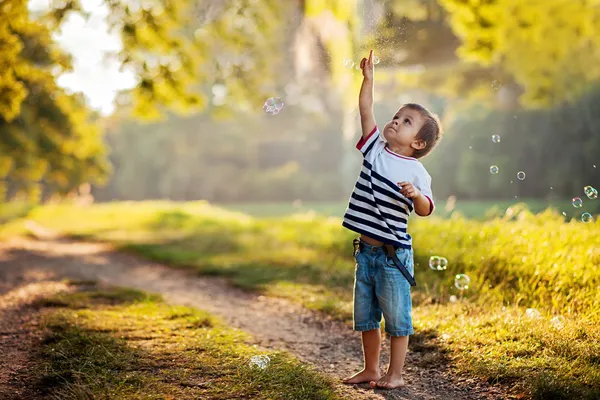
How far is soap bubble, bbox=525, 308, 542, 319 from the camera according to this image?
4175mm

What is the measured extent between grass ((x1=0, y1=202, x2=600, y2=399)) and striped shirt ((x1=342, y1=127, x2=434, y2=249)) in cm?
105

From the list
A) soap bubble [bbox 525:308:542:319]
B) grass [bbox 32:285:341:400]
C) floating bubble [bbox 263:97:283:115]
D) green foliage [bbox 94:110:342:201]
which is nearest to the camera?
grass [bbox 32:285:341:400]

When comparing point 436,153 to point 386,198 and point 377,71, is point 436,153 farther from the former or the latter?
point 386,198

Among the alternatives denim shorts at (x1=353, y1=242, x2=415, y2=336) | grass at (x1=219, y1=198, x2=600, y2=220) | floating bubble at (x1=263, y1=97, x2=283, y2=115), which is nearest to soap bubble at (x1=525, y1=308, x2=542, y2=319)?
denim shorts at (x1=353, y1=242, x2=415, y2=336)

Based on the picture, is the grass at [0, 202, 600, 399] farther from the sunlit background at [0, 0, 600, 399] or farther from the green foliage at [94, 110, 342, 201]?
A: the green foliage at [94, 110, 342, 201]

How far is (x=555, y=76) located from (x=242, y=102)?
24.5 ft

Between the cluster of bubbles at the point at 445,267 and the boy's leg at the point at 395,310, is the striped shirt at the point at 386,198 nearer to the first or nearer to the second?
the boy's leg at the point at 395,310

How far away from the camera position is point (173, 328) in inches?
178

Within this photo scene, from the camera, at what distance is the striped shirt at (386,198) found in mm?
3234

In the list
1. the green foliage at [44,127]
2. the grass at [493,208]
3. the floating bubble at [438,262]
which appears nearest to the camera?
the floating bubble at [438,262]

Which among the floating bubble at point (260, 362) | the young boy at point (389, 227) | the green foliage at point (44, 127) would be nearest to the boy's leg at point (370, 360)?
the young boy at point (389, 227)

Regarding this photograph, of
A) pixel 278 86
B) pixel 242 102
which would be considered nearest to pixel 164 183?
pixel 278 86

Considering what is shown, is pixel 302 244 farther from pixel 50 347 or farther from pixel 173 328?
pixel 50 347

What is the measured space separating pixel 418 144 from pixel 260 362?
5.44 feet
